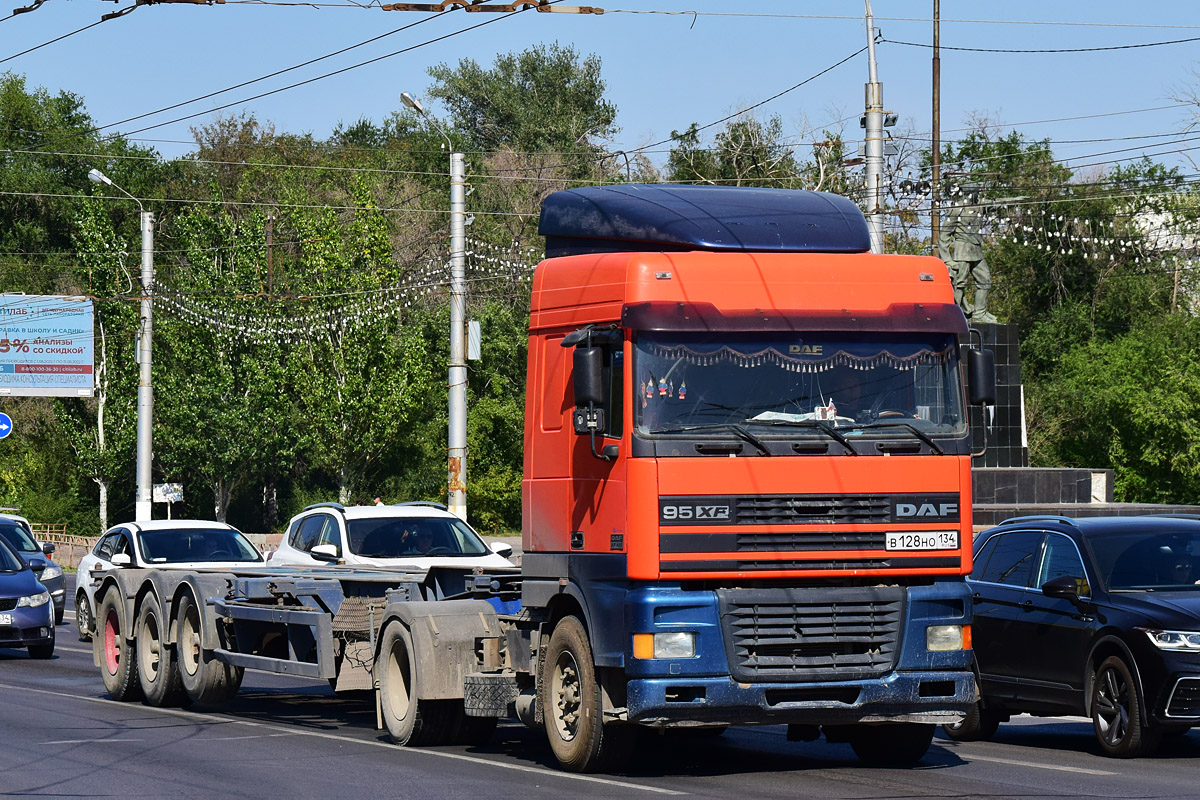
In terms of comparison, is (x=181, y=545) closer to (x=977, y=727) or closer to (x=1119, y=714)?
(x=977, y=727)

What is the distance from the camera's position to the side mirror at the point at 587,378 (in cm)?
1000

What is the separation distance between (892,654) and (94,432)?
56648mm

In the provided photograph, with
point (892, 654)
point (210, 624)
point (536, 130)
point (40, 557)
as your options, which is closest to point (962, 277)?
point (40, 557)

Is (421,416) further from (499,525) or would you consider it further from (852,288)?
(852,288)

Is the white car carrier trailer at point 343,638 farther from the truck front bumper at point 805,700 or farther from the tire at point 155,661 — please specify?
the truck front bumper at point 805,700

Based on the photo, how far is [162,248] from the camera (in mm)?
74250

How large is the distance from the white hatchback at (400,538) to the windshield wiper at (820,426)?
658cm

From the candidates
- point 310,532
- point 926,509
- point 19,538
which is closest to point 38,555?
point 19,538

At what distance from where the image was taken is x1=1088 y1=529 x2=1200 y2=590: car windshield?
1211 centimetres

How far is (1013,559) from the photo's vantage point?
13.2 m

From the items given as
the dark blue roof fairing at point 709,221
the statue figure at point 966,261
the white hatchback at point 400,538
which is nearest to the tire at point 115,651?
the white hatchback at point 400,538

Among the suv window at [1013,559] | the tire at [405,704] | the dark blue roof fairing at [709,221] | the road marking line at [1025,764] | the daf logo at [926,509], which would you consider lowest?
the road marking line at [1025,764]

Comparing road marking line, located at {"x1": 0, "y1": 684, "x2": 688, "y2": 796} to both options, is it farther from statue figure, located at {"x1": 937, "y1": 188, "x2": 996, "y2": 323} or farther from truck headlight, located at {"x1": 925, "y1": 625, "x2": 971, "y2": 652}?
statue figure, located at {"x1": 937, "y1": 188, "x2": 996, "y2": 323}

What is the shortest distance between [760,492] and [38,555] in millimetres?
17220
